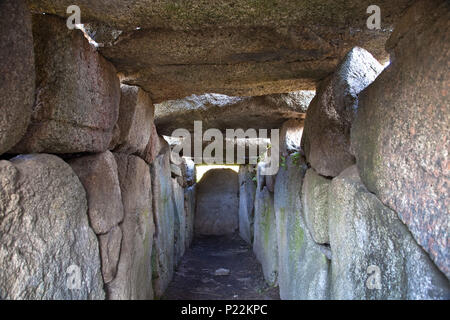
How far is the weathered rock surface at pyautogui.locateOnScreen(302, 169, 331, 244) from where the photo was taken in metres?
2.54

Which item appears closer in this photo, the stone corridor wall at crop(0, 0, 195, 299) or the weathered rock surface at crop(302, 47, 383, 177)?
the stone corridor wall at crop(0, 0, 195, 299)

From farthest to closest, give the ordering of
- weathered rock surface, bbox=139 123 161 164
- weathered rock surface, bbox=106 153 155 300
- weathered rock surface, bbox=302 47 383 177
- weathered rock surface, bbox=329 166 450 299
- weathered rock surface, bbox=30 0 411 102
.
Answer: weathered rock surface, bbox=139 123 161 164
weathered rock surface, bbox=106 153 155 300
weathered rock surface, bbox=302 47 383 177
weathered rock surface, bbox=30 0 411 102
weathered rock surface, bbox=329 166 450 299

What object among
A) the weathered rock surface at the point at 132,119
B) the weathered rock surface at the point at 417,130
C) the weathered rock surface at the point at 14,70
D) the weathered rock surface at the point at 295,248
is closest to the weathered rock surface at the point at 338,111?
the weathered rock surface at the point at 417,130

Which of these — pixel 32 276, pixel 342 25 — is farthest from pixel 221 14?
pixel 32 276

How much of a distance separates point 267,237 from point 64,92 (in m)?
4.03

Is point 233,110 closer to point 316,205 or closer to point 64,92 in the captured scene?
point 316,205

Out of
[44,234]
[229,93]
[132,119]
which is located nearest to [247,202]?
[229,93]

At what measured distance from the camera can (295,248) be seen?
10.6 ft

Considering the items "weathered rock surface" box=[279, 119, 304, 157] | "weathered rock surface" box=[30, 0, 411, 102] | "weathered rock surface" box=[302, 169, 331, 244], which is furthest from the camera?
"weathered rock surface" box=[279, 119, 304, 157]

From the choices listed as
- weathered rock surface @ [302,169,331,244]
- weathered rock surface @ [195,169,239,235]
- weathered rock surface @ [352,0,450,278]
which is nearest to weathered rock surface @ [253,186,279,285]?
weathered rock surface @ [302,169,331,244]

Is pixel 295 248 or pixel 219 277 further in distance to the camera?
pixel 219 277

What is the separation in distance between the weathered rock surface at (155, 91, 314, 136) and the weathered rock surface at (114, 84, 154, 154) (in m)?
0.82

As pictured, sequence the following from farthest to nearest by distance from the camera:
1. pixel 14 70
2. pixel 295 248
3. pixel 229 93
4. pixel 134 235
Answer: pixel 295 248, pixel 229 93, pixel 134 235, pixel 14 70

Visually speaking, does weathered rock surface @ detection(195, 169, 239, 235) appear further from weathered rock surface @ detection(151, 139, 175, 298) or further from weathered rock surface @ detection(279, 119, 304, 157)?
weathered rock surface @ detection(279, 119, 304, 157)
